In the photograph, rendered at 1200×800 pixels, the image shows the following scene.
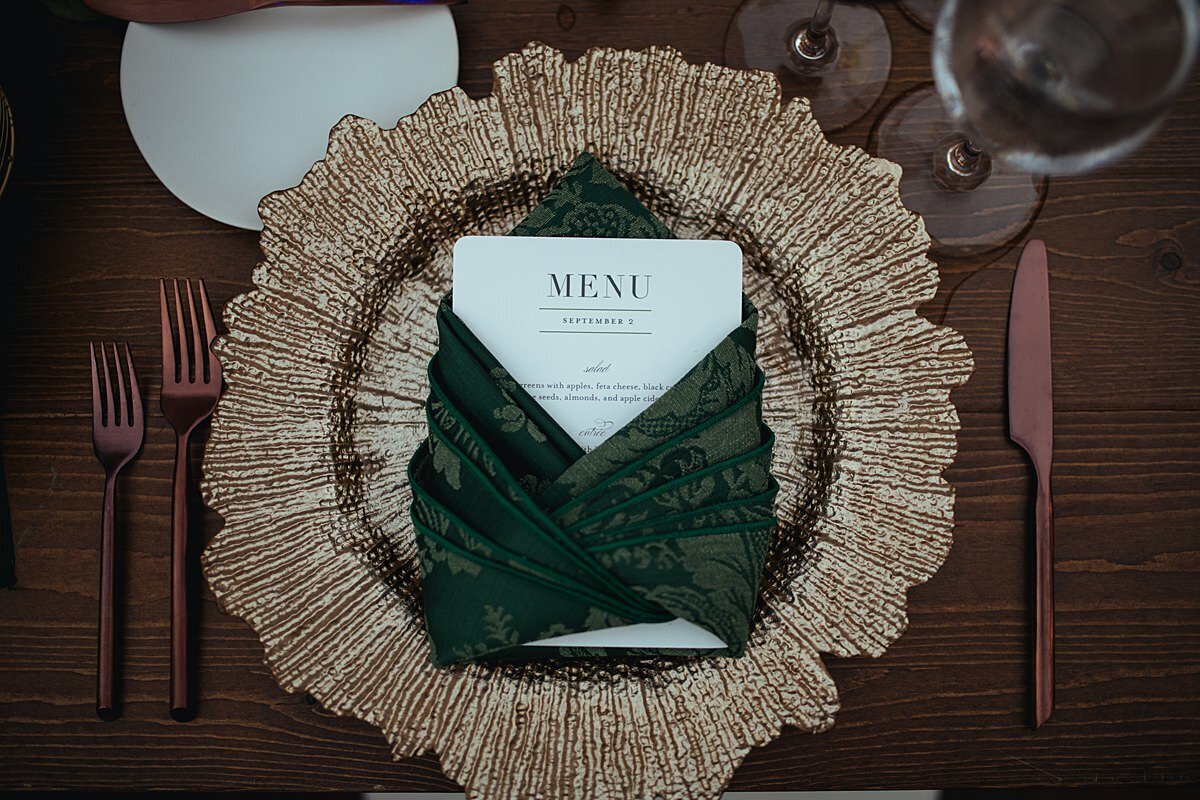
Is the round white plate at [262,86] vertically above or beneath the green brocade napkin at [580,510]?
above

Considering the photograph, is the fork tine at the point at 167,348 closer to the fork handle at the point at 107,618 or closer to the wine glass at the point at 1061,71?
the fork handle at the point at 107,618

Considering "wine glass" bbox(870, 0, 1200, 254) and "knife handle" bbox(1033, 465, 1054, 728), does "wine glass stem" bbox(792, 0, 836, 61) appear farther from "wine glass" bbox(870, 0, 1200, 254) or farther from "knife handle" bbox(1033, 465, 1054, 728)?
"knife handle" bbox(1033, 465, 1054, 728)

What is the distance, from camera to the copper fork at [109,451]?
1.34ft

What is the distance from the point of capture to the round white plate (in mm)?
410

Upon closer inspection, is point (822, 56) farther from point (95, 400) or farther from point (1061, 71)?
point (95, 400)

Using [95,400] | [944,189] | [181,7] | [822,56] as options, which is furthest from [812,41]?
[95,400]

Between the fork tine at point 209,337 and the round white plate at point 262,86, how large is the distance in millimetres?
46

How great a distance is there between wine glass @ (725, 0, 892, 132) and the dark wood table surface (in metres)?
0.01

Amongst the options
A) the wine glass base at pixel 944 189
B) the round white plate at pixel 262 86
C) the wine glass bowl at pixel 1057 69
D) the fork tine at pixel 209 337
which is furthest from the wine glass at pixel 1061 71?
the fork tine at pixel 209 337

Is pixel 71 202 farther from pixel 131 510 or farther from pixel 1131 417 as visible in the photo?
pixel 1131 417

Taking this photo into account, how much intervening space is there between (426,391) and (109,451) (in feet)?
0.58

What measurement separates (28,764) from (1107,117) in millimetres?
605

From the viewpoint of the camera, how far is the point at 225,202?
0.41 metres

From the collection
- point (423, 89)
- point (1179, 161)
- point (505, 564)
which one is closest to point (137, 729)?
point (505, 564)
